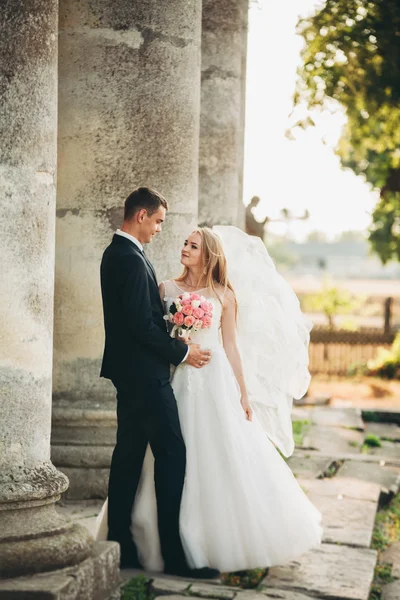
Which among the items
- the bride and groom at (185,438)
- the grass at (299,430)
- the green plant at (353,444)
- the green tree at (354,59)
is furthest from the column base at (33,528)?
the green tree at (354,59)

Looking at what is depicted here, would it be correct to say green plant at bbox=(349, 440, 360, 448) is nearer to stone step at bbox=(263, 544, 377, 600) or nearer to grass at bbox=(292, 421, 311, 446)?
grass at bbox=(292, 421, 311, 446)

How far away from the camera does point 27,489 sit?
152 inches

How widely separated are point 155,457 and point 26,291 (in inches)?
52.2

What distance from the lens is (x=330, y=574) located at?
501cm

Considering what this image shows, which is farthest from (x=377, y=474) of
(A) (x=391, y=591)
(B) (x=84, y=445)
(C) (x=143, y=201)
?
(C) (x=143, y=201)

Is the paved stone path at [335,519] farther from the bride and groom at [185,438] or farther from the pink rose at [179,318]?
the pink rose at [179,318]

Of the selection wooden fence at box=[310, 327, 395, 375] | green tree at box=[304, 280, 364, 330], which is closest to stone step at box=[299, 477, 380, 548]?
wooden fence at box=[310, 327, 395, 375]

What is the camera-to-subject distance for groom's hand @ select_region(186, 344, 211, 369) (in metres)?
4.93

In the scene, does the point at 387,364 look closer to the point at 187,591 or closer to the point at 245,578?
the point at 245,578

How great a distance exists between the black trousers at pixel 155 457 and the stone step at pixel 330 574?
60 cm

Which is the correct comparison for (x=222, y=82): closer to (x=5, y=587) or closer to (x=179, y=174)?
(x=179, y=174)

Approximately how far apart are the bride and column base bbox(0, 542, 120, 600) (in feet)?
2.07

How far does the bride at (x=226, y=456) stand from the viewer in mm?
4793

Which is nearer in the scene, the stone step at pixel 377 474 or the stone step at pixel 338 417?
the stone step at pixel 377 474
